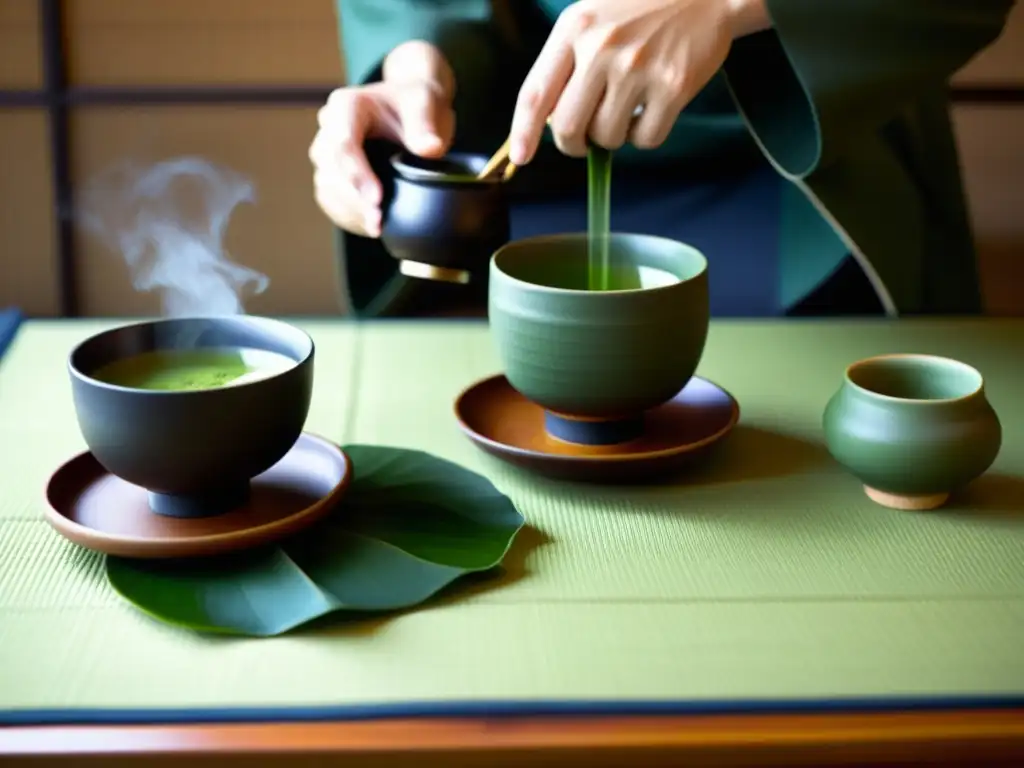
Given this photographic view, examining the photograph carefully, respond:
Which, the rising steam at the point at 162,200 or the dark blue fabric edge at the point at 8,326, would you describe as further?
the rising steam at the point at 162,200

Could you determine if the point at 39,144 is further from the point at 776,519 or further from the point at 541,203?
the point at 776,519

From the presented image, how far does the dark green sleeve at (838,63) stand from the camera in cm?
109

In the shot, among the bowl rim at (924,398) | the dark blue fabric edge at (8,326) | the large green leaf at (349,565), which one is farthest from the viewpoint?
the dark blue fabric edge at (8,326)

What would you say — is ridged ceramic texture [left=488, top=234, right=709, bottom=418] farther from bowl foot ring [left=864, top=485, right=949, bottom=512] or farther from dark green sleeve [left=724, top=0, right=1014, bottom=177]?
dark green sleeve [left=724, top=0, right=1014, bottom=177]

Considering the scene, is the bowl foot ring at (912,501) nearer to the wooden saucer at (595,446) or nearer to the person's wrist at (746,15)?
the wooden saucer at (595,446)

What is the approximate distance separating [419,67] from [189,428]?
71 centimetres

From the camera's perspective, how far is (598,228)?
979mm

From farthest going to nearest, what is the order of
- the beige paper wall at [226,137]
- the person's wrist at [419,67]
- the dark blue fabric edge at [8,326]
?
1. the beige paper wall at [226,137]
2. the person's wrist at [419,67]
3. the dark blue fabric edge at [8,326]

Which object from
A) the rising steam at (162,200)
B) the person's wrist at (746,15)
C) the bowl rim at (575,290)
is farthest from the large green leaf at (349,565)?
the rising steam at (162,200)

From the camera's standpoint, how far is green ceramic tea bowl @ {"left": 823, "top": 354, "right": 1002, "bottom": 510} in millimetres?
797

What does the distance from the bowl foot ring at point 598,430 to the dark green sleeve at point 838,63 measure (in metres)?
0.37

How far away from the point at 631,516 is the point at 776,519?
0.33 feet

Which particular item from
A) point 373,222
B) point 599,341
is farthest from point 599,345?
point 373,222

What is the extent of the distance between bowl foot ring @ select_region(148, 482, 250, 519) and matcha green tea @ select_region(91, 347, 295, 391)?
71 millimetres
